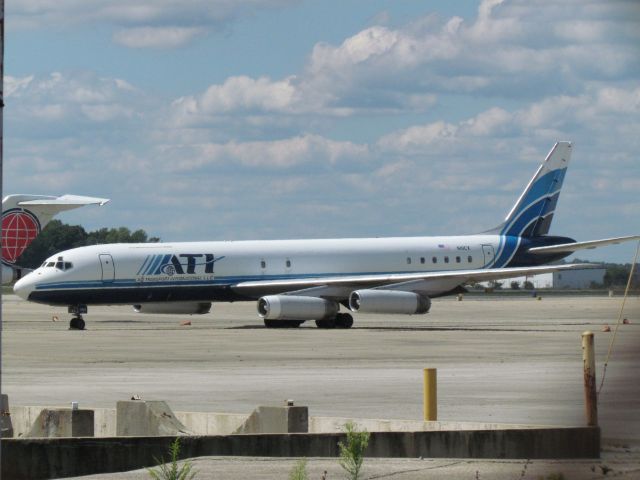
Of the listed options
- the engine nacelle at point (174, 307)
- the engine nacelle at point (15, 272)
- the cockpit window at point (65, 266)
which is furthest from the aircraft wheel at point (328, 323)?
the engine nacelle at point (15, 272)

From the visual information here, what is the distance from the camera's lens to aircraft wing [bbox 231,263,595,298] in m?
50.3

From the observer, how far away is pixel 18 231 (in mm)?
54719

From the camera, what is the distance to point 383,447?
12.0 meters

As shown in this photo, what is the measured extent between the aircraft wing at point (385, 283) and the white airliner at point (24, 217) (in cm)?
743

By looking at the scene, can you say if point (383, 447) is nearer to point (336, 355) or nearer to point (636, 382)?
point (636, 382)

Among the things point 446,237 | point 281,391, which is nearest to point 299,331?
point 446,237

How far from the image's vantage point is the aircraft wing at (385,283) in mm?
50312

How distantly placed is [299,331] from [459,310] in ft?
97.3

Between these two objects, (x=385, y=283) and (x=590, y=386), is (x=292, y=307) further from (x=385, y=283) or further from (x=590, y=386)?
(x=590, y=386)

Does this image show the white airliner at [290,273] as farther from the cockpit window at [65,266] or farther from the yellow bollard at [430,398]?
the yellow bollard at [430,398]

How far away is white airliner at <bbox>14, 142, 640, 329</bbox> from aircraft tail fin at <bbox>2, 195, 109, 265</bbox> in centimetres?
Answer: 565

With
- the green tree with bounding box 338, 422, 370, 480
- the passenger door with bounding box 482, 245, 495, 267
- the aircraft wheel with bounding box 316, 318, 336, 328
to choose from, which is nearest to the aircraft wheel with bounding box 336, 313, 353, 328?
the aircraft wheel with bounding box 316, 318, 336, 328

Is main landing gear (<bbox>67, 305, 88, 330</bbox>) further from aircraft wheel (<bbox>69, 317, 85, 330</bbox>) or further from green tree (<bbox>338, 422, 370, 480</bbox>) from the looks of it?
green tree (<bbox>338, 422, 370, 480</bbox>)

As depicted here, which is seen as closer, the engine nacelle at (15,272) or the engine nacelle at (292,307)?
the engine nacelle at (292,307)
